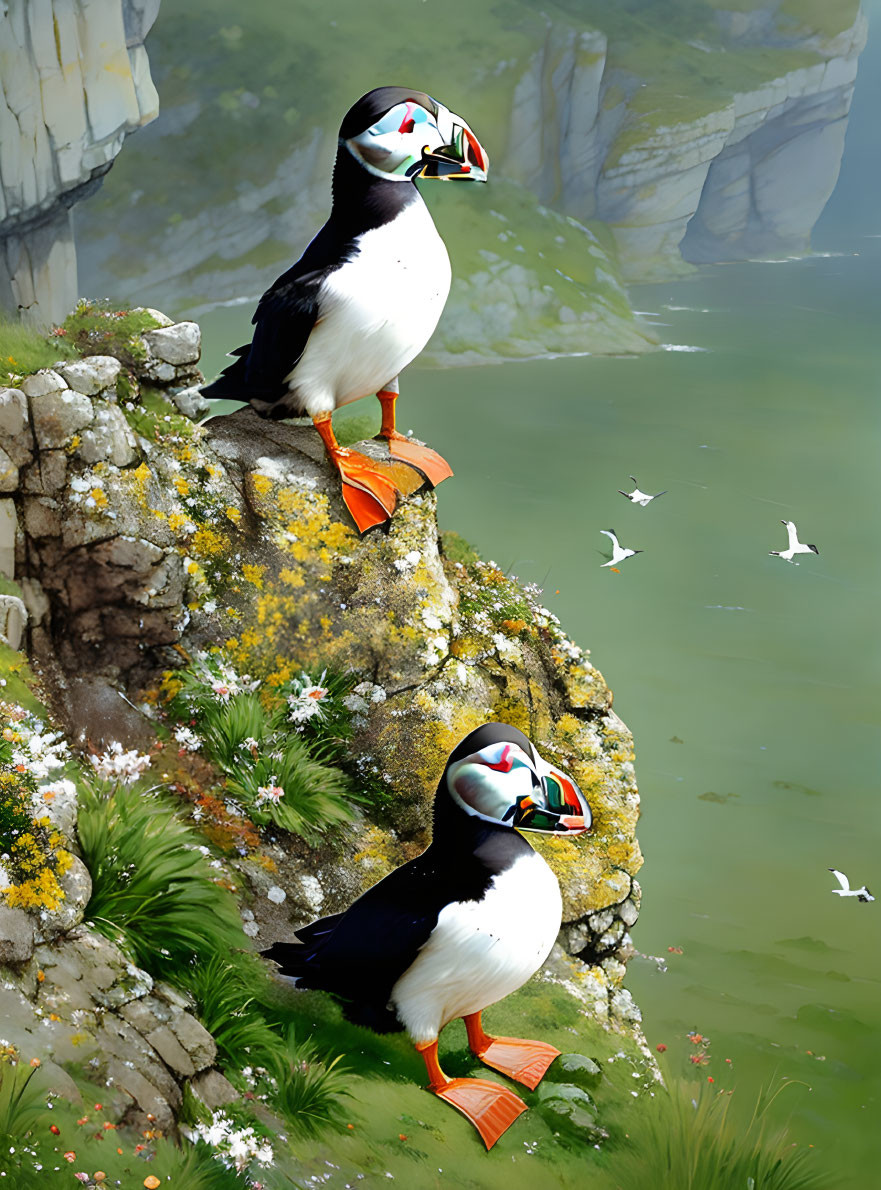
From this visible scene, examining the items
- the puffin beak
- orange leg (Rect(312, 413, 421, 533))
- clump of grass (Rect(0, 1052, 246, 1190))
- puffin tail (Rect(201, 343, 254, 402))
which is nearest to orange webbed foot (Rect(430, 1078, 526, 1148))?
clump of grass (Rect(0, 1052, 246, 1190))

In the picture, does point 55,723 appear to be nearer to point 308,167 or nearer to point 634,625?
point 634,625

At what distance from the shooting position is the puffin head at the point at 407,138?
329cm

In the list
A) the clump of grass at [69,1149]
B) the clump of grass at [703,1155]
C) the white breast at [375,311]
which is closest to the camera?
the clump of grass at [69,1149]

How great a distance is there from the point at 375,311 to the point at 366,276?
12 centimetres

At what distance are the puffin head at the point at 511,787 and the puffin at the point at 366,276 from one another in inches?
59.0

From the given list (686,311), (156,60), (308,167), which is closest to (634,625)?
(686,311)

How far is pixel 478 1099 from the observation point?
2945 mm

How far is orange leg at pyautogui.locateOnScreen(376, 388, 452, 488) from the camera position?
13.3 ft

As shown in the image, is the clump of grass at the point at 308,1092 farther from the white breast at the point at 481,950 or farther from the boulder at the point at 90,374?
the boulder at the point at 90,374

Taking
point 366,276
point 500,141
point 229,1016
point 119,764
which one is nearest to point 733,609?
point 366,276

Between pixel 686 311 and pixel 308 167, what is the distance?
5923 millimetres

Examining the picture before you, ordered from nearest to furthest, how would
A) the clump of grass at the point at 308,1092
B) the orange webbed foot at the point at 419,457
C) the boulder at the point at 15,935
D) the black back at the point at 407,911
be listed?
1. the boulder at the point at 15,935
2. the clump of grass at the point at 308,1092
3. the black back at the point at 407,911
4. the orange webbed foot at the point at 419,457

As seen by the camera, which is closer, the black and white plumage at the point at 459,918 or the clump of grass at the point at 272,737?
the black and white plumage at the point at 459,918

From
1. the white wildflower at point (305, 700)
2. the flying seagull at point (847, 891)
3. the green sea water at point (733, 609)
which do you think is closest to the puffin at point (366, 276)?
the white wildflower at point (305, 700)
